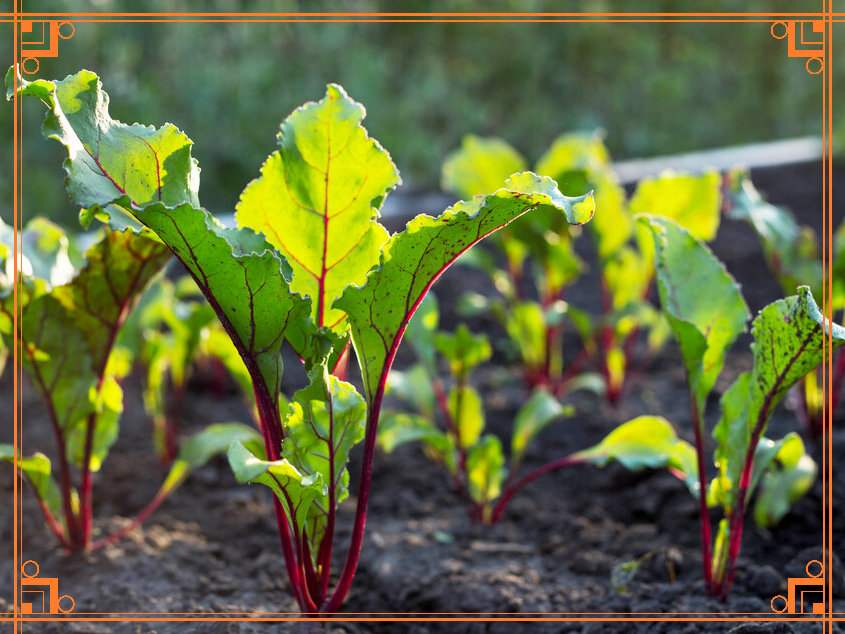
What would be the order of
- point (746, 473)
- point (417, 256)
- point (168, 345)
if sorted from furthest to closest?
point (168, 345), point (746, 473), point (417, 256)

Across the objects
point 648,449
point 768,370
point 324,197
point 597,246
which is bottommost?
point 648,449

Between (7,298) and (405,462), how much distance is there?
1.12 metres

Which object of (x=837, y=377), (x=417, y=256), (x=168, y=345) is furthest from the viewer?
(x=168, y=345)

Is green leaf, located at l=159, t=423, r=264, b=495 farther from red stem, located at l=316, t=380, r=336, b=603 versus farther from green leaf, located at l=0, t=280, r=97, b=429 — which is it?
red stem, located at l=316, t=380, r=336, b=603

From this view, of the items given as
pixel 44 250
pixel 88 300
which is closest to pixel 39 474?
pixel 88 300

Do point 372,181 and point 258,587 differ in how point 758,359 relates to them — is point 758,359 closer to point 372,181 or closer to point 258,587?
point 372,181

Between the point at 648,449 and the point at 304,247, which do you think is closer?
the point at 304,247

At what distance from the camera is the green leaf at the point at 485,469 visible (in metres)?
1.81

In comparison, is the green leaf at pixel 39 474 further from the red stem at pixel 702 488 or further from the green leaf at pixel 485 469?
the red stem at pixel 702 488

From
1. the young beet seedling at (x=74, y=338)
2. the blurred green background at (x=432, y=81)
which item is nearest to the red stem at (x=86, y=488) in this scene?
the young beet seedling at (x=74, y=338)

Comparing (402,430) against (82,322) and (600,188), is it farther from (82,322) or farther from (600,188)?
(600,188)

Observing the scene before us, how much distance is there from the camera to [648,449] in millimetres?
1648

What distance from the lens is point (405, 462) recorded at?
2.27 m

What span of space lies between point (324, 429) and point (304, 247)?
0.27 metres
